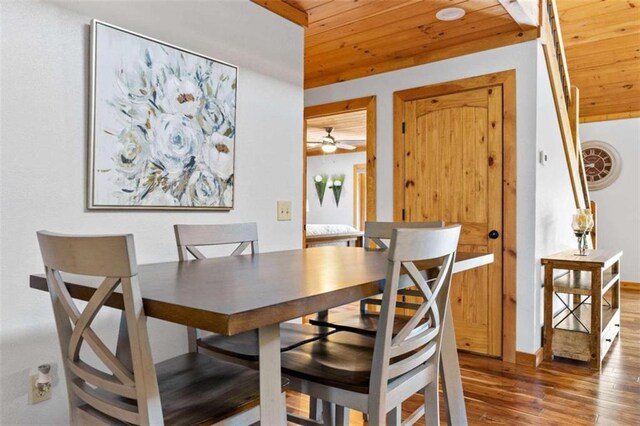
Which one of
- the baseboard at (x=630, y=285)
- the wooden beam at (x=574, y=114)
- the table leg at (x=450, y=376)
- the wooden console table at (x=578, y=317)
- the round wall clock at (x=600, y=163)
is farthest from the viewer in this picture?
the round wall clock at (x=600, y=163)

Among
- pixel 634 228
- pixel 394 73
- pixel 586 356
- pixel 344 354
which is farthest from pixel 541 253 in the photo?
pixel 634 228

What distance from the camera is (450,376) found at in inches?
71.8

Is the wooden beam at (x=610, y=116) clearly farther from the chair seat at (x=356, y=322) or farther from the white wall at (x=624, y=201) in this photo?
the chair seat at (x=356, y=322)

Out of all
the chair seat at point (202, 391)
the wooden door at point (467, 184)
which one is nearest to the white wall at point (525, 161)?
the wooden door at point (467, 184)

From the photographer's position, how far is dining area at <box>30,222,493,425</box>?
0.97m

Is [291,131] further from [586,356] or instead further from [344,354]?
[586,356]

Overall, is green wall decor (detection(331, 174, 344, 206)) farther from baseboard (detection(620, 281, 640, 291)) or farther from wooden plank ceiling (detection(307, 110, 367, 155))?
baseboard (detection(620, 281, 640, 291))

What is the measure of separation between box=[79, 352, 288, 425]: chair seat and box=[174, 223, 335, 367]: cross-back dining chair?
0.13 m

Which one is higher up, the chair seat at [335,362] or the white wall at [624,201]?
the white wall at [624,201]

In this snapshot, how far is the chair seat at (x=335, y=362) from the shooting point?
1285mm

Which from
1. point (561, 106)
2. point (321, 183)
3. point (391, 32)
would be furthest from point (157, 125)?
point (321, 183)

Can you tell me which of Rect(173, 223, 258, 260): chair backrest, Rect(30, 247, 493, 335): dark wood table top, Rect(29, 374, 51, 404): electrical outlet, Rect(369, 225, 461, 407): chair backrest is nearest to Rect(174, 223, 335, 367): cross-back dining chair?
Rect(173, 223, 258, 260): chair backrest

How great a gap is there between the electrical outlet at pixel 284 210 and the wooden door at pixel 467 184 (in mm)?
1284

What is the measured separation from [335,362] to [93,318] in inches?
27.7
